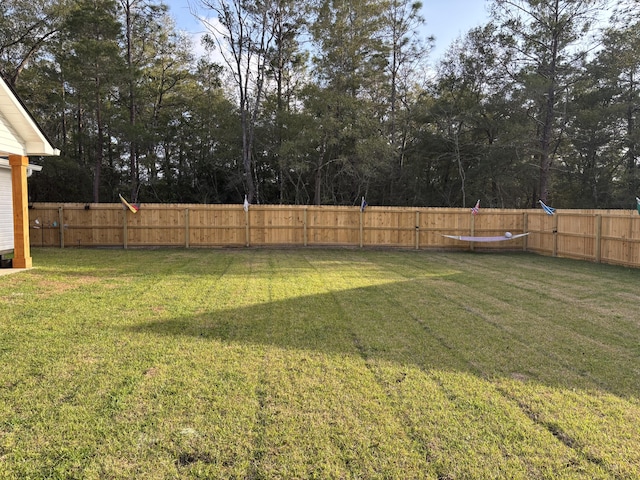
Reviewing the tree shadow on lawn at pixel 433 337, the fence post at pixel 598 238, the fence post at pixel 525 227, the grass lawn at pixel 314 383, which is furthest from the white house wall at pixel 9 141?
the fence post at pixel 525 227

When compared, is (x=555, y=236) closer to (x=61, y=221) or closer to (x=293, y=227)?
(x=293, y=227)

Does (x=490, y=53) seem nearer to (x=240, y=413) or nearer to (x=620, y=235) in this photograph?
(x=620, y=235)

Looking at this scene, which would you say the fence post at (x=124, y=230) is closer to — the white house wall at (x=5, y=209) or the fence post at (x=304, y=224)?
the white house wall at (x=5, y=209)

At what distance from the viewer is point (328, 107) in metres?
18.5

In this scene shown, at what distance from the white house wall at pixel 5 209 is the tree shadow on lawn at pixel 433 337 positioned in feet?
19.9

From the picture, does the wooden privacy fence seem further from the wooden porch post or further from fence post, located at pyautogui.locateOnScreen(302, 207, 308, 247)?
the wooden porch post

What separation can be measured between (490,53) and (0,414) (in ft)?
75.4

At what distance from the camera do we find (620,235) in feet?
32.6

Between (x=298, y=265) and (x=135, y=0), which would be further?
(x=135, y=0)

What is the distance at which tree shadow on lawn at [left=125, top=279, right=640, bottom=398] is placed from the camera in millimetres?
3322

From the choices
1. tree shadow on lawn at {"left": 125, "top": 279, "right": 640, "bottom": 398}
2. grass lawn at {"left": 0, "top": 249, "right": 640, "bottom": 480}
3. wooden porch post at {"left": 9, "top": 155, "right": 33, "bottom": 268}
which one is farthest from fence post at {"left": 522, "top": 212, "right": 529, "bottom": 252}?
wooden porch post at {"left": 9, "top": 155, "right": 33, "bottom": 268}

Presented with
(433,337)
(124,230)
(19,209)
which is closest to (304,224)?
(124,230)

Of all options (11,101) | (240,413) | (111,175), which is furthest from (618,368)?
(111,175)

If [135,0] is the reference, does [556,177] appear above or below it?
below
